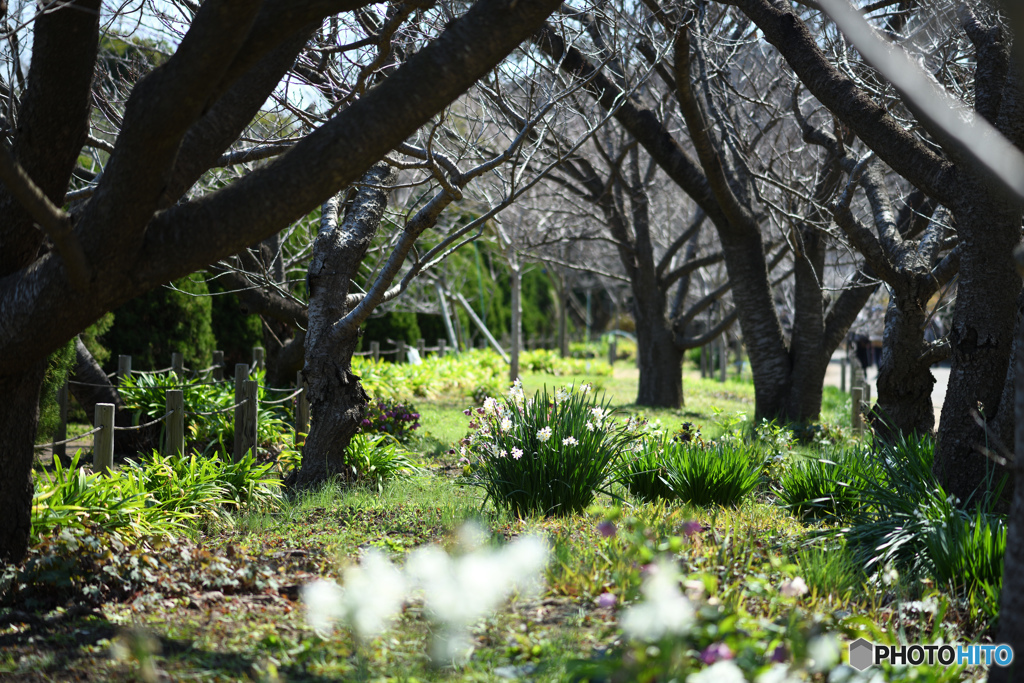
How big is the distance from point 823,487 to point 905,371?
2.49 m

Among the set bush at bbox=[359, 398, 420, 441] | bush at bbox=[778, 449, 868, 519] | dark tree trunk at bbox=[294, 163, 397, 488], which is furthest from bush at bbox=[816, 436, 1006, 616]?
bush at bbox=[359, 398, 420, 441]

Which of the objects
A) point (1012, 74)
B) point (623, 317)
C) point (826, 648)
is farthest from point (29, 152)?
point (623, 317)

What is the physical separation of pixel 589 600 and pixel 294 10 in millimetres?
2634

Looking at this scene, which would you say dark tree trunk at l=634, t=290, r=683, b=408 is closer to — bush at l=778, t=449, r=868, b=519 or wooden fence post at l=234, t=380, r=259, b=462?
bush at l=778, t=449, r=868, b=519

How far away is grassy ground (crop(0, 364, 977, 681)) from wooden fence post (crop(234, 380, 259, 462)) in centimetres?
192

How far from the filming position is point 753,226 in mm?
8688

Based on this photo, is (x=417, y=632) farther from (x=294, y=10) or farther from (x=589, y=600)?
(x=294, y=10)

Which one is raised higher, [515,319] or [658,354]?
[515,319]

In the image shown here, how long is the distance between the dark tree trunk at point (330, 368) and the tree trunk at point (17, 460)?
7.65 ft

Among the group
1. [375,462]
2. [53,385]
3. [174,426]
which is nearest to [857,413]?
[375,462]

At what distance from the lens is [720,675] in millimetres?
2273

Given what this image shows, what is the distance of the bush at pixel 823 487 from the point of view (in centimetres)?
464

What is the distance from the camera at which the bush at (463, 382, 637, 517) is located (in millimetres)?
4727

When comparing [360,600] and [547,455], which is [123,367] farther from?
[360,600]
